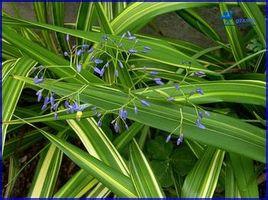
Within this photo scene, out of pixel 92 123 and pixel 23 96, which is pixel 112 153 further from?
pixel 23 96

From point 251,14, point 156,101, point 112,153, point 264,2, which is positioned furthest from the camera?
point 264,2

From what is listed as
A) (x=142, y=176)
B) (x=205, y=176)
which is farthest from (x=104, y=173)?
(x=205, y=176)

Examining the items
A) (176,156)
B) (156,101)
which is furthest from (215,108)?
(156,101)

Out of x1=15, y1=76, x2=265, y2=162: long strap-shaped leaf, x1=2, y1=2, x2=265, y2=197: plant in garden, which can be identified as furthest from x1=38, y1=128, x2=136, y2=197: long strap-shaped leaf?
x1=15, y1=76, x2=265, y2=162: long strap-shaped leaf

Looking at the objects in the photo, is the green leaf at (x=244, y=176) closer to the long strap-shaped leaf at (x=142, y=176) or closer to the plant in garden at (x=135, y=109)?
the plant in garden at (x=135, y=109)

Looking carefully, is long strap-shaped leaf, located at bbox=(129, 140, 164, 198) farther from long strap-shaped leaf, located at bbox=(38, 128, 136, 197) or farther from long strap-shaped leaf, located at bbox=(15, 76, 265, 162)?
long strap-shaped leaf, located at bbox=(15, 76, 265, 162)

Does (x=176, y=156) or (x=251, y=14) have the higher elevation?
(x=251, y=14)

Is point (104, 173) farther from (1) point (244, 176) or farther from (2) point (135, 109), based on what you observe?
(1) point (244, 176)
